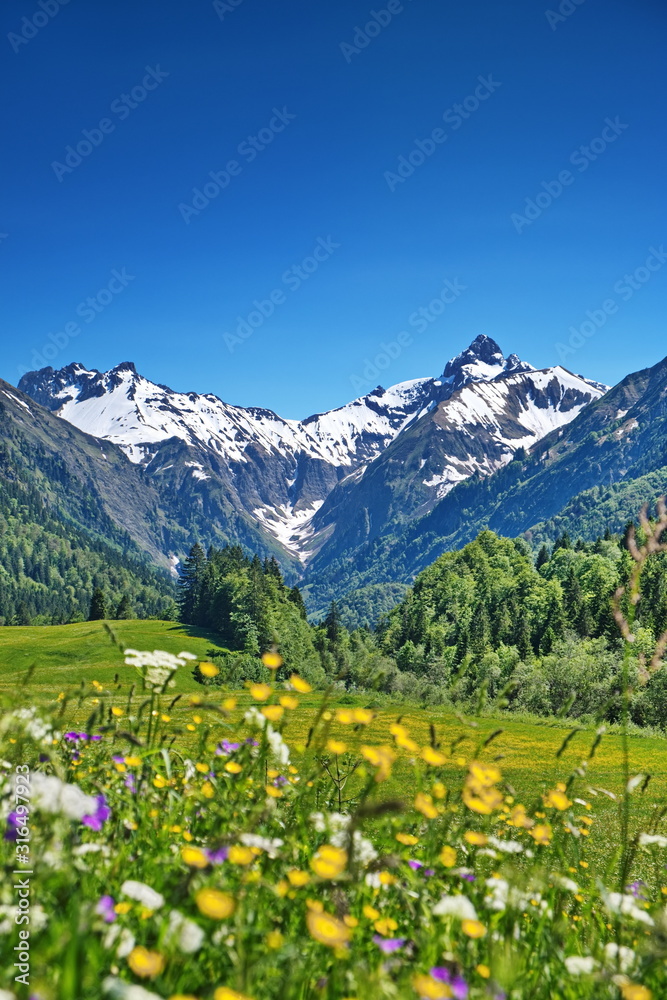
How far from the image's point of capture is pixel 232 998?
73.3 inches

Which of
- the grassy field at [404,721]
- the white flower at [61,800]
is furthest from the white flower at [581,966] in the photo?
the white flower at [61,800]

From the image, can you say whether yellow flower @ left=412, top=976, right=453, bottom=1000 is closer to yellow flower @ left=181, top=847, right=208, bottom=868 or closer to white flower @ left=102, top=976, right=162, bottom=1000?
white flower @ left=102, top=976, right=162, bottom=1000

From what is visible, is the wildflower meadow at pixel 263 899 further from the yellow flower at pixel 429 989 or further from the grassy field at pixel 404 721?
the grassy field at pixel 404 721

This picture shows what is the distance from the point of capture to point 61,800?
256cm

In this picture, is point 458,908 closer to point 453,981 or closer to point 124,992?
point 453,981

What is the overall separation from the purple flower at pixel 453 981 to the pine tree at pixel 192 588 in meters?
106

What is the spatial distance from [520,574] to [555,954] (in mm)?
110770

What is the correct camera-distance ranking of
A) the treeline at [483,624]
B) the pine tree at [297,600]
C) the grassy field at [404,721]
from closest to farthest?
the grassy field at [404,721], the treeline at [483,624], the pine tree at [297,600]

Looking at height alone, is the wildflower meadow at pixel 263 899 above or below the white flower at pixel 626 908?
above

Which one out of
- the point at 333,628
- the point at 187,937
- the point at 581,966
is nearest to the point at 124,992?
the point at 187,937

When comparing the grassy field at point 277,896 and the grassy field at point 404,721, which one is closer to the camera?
the grassy field at point 277,896

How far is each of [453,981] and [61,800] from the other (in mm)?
1690

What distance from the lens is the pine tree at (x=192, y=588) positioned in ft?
355

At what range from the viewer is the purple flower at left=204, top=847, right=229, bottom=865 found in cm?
273
